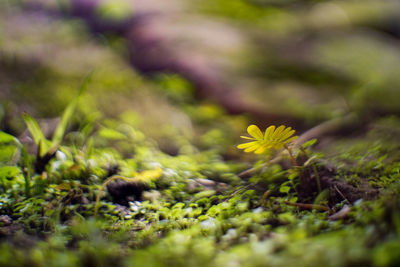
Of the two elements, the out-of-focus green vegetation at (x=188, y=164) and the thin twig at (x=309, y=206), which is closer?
the out-of-focus green vegetation at (x=188, y=164)

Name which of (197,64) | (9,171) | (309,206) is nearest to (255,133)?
(309,206)

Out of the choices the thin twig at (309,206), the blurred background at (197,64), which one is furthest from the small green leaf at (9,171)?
the thin twig at (309,206)

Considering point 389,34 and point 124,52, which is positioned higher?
point 389,34

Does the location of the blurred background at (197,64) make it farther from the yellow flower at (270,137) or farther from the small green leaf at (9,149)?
the yellow flower at (270,137)

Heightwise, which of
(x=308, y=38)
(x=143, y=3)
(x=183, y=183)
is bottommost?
(x=183, y=183)

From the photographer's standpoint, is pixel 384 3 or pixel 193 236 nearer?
pixel 193 236

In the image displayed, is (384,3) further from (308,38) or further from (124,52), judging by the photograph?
(124,52)

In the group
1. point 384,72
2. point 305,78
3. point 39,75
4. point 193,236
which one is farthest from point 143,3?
point 193,236

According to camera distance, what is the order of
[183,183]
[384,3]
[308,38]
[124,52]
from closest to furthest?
1. [183,183]
2. [124,52]
3. [308,38]
4. [384,3]
